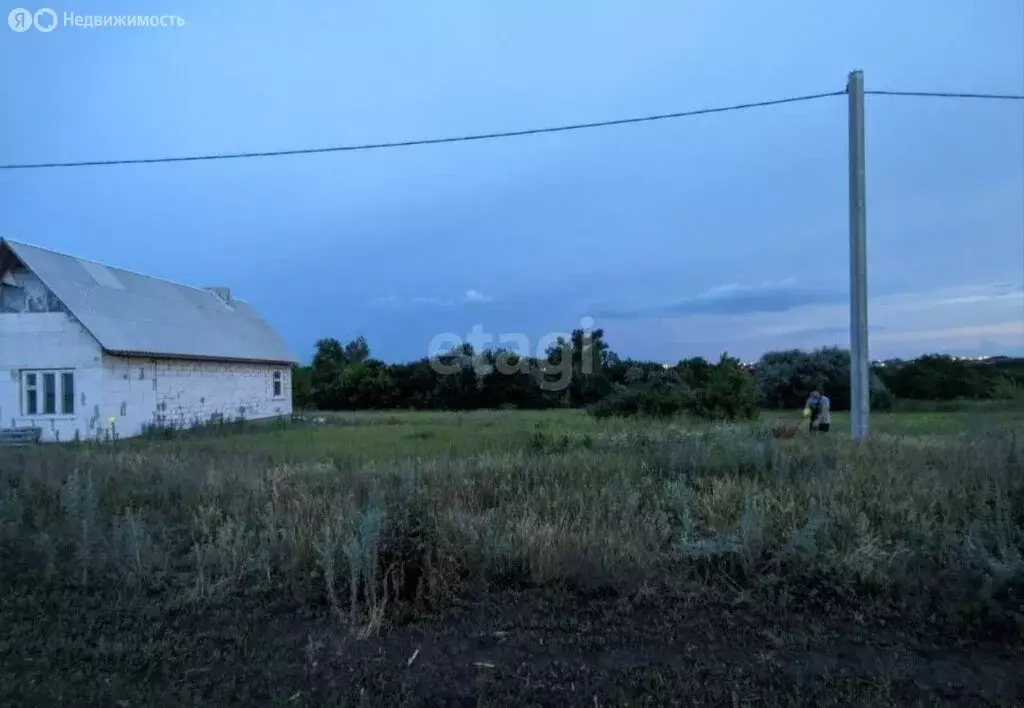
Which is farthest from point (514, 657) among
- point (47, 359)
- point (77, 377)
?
point (47, 359)

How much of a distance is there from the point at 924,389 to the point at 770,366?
737 cm

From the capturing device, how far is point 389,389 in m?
44.2

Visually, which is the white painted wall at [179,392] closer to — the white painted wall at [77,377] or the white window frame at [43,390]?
the white painted wall at [77,377]

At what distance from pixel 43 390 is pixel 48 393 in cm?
15

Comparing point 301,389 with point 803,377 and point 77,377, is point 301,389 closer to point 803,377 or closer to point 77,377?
point 77,377

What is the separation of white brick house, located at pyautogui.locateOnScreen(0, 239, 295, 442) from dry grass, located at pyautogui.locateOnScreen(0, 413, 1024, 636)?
38.9 ft

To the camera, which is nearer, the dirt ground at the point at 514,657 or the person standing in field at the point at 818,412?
the dirt ground at the point at 514,657

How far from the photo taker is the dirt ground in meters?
3.37

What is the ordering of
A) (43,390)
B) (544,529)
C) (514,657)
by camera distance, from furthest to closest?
1. (43,390)
2. (544,529)
3. (514,657)

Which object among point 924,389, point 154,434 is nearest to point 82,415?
point 154,434

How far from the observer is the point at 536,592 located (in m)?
4.69

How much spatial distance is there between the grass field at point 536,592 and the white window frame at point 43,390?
45.6ft

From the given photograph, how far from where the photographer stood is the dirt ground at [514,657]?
337 cm

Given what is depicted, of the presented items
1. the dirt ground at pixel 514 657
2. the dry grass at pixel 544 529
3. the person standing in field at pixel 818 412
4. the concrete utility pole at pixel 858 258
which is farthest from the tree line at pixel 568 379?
the dirt ground at pixel 514 657
